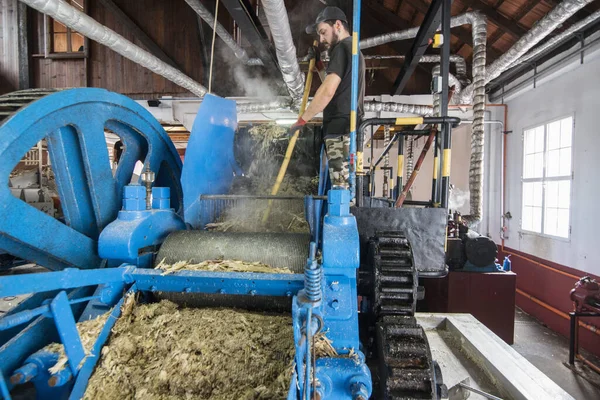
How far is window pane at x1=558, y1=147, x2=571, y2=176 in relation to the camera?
21.8ft

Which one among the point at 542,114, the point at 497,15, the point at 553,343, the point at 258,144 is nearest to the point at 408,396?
the point at 258,144

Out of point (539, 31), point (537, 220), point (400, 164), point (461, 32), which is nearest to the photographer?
point (400, 164)

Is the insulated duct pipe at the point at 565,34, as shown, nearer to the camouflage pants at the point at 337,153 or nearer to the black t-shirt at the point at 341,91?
the black t-shirt at the point at 341,91

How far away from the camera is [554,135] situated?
7.20m

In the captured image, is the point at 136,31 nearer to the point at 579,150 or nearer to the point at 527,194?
the point at 579,150

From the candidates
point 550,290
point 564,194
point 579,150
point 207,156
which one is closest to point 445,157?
point 207,156

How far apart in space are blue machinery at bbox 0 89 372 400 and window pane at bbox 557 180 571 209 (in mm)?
7167

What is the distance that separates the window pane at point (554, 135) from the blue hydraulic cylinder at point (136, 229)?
28.4 feet

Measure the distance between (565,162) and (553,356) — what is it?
4.22 meters

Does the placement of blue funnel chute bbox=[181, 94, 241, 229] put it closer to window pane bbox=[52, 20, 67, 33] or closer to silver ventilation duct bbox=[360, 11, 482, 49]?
silver ventilation duct bbox=[360, 11, 482, 49]

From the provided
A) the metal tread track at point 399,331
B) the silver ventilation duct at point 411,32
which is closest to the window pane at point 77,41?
the silver ventilation duct at point 411,32

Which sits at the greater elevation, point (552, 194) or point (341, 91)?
point (341, 91)

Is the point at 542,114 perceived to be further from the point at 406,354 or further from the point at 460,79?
the point at 406,354

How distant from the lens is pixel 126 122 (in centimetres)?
227
